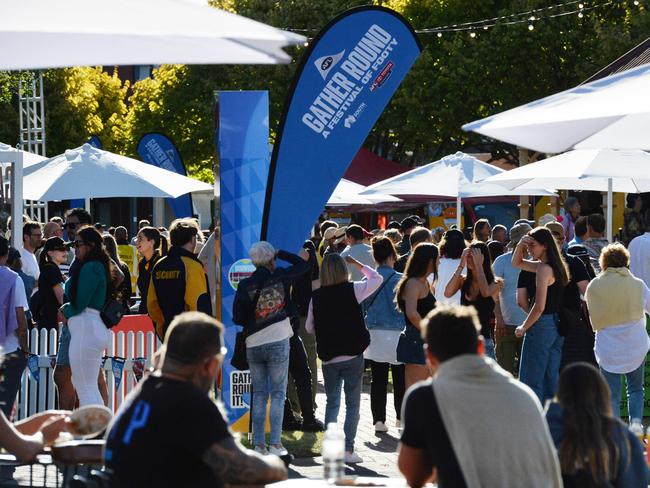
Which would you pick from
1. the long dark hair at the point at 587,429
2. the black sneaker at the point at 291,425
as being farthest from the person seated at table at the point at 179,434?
the black sneaker at the point at 291,425

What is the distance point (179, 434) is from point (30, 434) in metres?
2.00

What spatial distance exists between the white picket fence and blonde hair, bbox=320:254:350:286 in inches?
65.7

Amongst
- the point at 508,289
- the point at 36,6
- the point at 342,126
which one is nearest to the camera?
the point at 36,6

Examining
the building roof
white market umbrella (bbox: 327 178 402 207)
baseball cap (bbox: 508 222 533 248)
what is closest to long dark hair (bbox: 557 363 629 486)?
baseball cap (bbox: 508 222 533 248)

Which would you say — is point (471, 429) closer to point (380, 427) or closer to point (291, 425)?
point (380, 427)

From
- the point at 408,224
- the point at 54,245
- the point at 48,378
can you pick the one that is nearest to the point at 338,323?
the point at 48,378

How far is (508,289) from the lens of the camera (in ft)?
42.4

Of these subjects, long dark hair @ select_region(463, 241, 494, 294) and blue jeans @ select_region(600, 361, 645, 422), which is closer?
blue jeans @ select_region(600, 361, 645, 422)

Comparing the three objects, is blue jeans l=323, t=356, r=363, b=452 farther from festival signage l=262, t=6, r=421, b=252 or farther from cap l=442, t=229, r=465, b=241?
cap l=442, t=229, r=465, b=241

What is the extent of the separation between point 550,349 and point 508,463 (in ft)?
22.7

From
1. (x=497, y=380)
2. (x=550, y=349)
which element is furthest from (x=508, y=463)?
(x=550, y=349)

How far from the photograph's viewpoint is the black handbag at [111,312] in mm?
10734

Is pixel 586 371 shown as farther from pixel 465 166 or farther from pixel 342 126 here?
pixel 465 166

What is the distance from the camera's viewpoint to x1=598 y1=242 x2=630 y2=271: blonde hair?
10477mm
